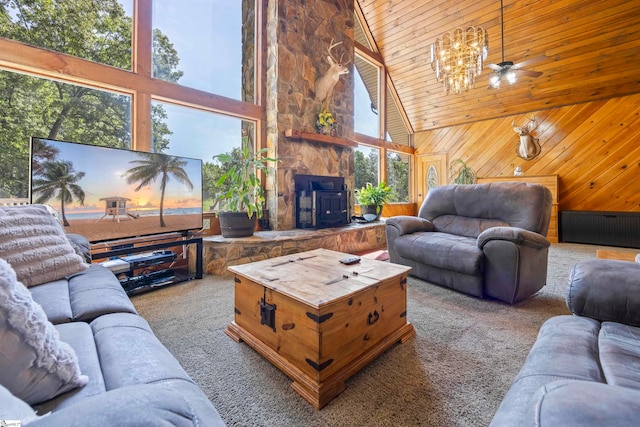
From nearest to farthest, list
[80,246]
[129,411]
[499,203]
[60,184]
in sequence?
[129,411] < [80,246] < [60,184] < [499,203]

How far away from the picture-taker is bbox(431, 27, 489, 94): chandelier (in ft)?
9.83

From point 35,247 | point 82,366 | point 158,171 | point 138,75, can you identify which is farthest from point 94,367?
point 138,75

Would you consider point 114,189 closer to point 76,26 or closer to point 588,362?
point 76,26

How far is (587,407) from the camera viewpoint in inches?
16.6

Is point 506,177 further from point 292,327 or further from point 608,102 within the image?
point 292,327

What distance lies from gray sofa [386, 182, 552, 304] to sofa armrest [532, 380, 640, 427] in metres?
1.99

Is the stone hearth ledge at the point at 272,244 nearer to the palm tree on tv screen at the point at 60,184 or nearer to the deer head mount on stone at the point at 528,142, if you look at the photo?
the palm tree on tv screen at the point at 60,184

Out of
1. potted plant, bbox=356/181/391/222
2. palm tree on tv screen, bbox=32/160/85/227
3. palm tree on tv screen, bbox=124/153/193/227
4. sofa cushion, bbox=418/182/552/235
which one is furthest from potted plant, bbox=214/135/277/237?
A: potted plant, bbox=356/181/391/222

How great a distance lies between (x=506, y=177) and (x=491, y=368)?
5282 mm

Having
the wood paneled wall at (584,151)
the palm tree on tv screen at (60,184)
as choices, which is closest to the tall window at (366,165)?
the wood paneled wall at (584,151)

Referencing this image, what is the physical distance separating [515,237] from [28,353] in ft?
8.71

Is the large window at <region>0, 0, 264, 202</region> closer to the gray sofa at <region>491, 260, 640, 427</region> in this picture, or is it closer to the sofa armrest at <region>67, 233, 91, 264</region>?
the sofa armrest at <region>67, 233, 91, 264</region>

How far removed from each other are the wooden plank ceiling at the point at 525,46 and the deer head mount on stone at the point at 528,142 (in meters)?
0.32

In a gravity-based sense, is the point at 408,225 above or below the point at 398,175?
below
